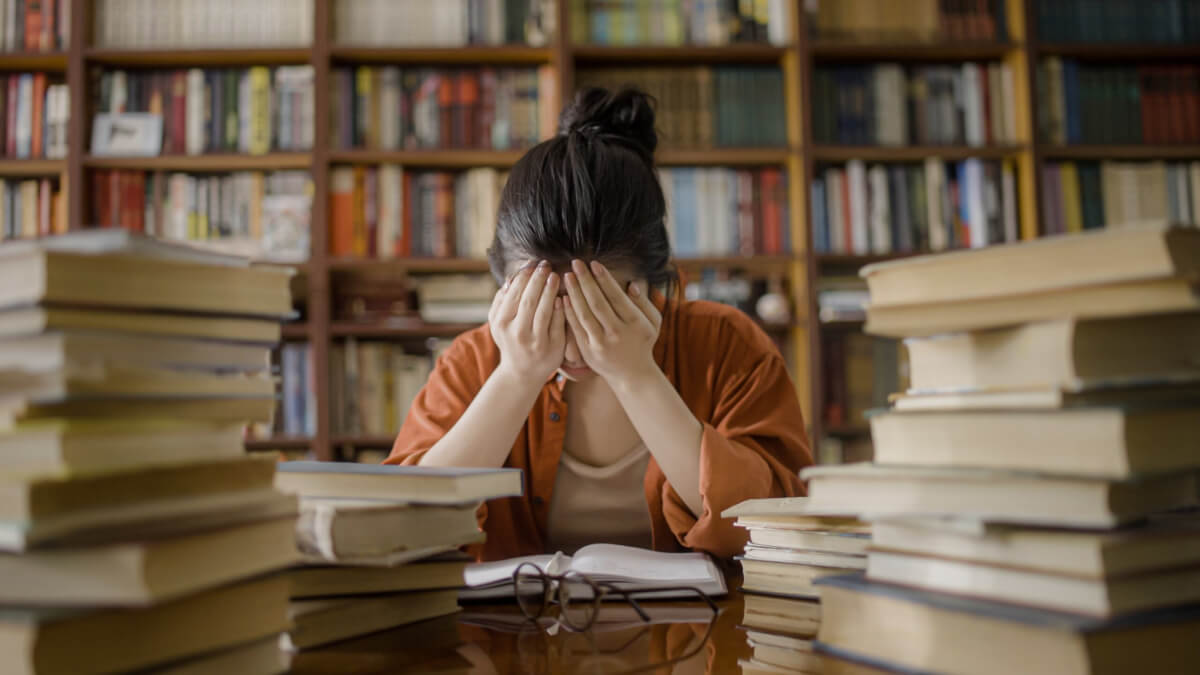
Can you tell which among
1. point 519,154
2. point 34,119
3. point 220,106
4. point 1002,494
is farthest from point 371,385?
point 1002,494

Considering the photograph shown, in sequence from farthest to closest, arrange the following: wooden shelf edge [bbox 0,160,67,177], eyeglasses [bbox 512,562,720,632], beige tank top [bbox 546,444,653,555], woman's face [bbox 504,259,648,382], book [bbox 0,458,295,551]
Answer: wooden shelf edge [bbox 0,160,67,177] → beige tank top [bbox 546,444,653,555] → woman's face [bbox 504,259,648,382] → eyeglasses [bbox 512,562,720,632] → book [bbox 0,458,295,551]

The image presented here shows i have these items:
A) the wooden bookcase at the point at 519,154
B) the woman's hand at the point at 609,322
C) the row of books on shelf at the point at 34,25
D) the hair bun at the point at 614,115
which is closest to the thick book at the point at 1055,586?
the woman's hand at the point at 609,322

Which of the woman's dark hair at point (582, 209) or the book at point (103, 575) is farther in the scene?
the woman's dark hair at point (582, 209)

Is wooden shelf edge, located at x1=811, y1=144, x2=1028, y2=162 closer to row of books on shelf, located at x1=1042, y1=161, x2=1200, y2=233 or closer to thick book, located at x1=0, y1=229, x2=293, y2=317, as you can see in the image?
row of books on shelf, located at x1=1042, y1=161, x2=1200, y2=233

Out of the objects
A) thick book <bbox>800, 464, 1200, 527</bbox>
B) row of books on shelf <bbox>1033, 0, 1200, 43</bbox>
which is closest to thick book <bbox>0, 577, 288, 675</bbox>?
thick book <bbox>800, 464, 1200, 527</bbox>

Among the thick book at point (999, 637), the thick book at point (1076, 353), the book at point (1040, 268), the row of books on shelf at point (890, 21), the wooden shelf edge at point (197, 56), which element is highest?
the row of books on shelf at point (890, 21)

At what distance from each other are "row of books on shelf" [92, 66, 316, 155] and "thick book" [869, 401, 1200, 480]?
2.38m

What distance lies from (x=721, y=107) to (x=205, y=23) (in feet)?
5.11

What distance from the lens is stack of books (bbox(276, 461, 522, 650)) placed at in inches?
21.3

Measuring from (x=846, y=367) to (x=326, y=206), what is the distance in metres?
1.61

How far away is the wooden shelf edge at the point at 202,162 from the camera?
250cm

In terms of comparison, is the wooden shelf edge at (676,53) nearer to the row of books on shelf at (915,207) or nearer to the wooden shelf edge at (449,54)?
the wooden shelf edge at (449,54)

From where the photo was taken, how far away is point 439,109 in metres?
2.57

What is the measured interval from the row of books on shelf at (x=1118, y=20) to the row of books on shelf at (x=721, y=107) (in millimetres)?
841
